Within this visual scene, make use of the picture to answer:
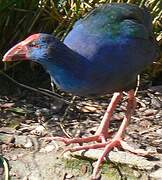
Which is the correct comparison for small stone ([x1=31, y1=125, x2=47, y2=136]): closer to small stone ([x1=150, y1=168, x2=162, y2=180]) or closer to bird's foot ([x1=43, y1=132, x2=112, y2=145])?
bird's foot ([x1=43, y1=132, x2=112, y2=145])

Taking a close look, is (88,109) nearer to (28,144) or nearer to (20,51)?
(28,144)

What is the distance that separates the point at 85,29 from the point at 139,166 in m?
0.69

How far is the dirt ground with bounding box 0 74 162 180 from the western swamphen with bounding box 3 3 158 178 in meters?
0.07

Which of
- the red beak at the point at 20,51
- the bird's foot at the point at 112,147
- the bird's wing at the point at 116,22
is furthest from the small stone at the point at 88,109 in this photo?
the red beak at the point at 20,51

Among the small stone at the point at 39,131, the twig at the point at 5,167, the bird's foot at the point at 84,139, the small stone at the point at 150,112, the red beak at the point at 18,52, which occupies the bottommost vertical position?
the twig at the point at 5,167

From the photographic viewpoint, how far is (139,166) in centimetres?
269

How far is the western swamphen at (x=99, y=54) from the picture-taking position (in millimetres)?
2543

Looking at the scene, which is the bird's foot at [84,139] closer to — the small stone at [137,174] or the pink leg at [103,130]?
the pink leg at [103,130]

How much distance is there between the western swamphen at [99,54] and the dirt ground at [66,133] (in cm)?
7

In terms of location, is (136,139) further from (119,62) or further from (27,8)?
(27,8)

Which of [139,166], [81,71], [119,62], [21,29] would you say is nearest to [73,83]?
[81,71]

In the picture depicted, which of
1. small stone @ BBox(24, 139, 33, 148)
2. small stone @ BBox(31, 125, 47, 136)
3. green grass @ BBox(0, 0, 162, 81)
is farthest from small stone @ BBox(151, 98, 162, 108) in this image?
small stone @ BBox(24, 139, 33, 148)

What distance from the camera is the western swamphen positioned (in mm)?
2543

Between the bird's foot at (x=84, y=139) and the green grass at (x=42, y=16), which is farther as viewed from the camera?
the green grass at (x=42, y=16)
